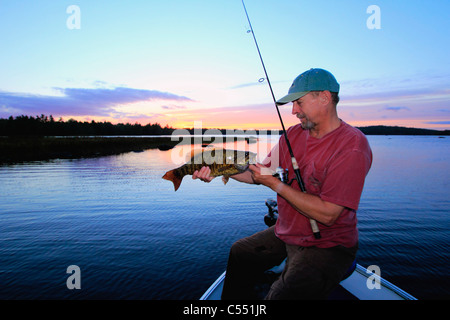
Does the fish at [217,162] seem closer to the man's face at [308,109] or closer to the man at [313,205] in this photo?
the man at [313,205]

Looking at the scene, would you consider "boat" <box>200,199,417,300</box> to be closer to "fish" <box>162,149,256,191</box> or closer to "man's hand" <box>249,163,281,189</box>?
"fish" <box>162,149,256,191</box>

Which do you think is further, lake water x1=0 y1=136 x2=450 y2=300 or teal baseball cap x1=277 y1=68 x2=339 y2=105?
lake water x1=0 y1=136 x2=450 y2=300

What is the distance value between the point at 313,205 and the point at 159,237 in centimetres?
821

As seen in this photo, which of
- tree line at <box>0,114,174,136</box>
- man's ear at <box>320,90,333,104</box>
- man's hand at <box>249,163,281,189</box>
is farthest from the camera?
tree line at <box>0,114,174,136</box>

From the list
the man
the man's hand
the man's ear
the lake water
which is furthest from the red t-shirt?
the lake water

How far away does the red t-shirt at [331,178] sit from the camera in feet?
9.10

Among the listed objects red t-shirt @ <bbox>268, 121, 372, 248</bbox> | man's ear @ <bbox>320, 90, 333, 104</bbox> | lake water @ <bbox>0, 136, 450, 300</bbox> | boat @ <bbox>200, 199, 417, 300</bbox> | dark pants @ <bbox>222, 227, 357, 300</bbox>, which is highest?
man's ear @ <bbox>320, 90, 333, 104</bbox>

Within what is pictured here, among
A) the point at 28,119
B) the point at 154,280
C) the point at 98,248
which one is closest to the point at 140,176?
the point at 98,248

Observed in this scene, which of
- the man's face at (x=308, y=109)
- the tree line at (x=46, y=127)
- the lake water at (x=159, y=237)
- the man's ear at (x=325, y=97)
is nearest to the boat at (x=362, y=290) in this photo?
the man's face at (x=308, y=109)

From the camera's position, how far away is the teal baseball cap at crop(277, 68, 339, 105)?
3.17 meters

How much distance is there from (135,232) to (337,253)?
900 centimetres

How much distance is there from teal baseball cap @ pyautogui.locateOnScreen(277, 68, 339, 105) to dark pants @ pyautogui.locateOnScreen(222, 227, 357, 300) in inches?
73.8

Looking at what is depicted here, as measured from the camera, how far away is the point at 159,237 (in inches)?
388

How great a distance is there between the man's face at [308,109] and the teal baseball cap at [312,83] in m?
0.08
